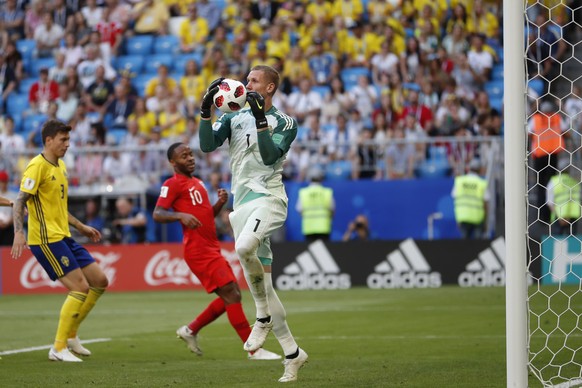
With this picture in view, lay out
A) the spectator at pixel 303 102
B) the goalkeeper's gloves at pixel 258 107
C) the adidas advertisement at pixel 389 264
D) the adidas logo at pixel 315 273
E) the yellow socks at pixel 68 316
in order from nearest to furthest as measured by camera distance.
A: the goalkeeper's gloves at pixel 258 107, the yellow socks at pixel 68 316, the adidas advertisement at pixel 389 264, the adidas logo at pixel 315 273, the spectator at pixel 303 102

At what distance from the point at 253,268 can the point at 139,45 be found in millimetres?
19880

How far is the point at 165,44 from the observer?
88.5ft

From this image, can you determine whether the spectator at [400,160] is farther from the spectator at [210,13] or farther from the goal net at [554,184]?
the spectator at [210,13]

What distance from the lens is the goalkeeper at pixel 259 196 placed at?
7.97m

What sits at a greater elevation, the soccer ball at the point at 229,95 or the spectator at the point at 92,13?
the spectator at the point at 92,13

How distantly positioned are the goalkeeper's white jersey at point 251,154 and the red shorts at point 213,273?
7.89ft

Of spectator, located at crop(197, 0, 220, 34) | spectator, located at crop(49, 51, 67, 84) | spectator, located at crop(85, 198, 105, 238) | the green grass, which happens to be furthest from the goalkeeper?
spectator, located at crop(49, 51, 67, 84)

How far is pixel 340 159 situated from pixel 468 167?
251cm

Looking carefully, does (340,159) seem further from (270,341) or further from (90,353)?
(90,353)

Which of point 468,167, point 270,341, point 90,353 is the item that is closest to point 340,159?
point 468,167

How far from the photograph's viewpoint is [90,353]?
10648 millimetres

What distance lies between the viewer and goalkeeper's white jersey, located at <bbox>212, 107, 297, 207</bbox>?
8148 mm

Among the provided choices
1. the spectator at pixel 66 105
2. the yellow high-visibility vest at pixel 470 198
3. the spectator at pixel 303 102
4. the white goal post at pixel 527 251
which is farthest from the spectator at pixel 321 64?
the white goal post at pixel 527 251

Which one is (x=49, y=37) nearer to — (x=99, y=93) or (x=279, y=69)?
(x=99, y=93)
